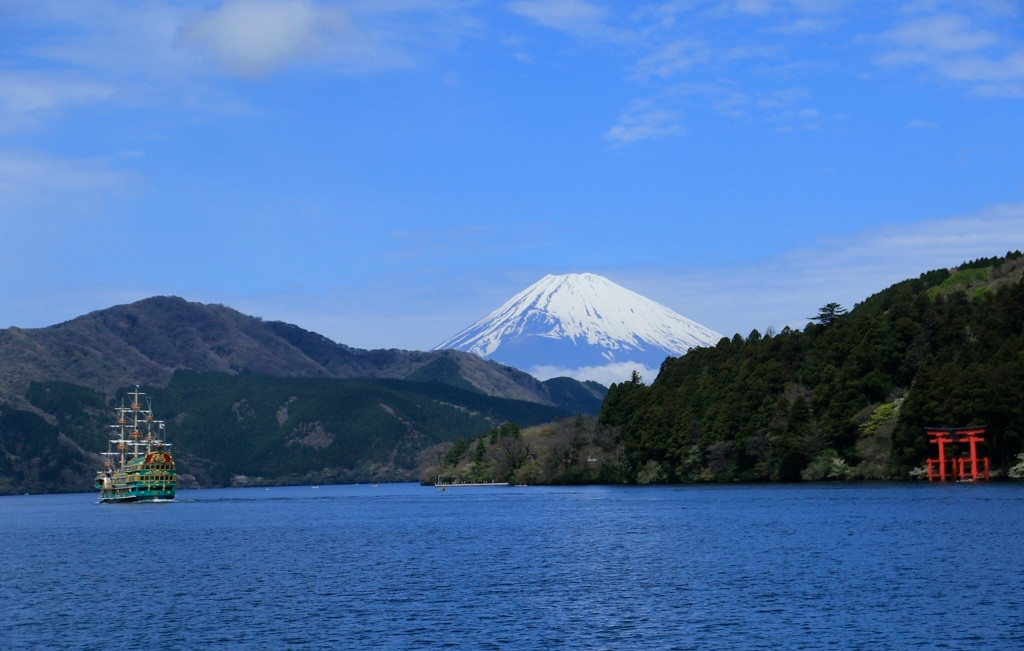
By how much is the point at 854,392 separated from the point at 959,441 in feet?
52.9

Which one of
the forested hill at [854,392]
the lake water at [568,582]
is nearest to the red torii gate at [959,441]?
the forested hill at [854,392]

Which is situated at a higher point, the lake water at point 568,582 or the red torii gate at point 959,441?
the red torii gate at point 959,441

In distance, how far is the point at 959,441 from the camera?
350ft

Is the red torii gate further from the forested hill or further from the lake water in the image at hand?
the lake water

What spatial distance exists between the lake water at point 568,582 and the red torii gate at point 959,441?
10.3 metres

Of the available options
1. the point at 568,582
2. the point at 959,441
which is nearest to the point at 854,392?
the point at 959,441

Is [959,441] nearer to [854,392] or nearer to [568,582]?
[854,392]

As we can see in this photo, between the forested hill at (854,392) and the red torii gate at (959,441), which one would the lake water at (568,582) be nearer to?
the red torii gate at (959,441)

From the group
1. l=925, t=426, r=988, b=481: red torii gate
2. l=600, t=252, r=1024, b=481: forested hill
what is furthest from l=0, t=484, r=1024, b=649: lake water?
l=600, t=252, r=1024, b=481: forested hill

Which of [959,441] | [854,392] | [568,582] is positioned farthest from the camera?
[854,392]

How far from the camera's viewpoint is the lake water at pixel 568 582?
1604 inches

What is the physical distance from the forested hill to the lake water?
564 inches

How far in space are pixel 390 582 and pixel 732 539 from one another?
22283mm

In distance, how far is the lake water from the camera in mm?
40750
